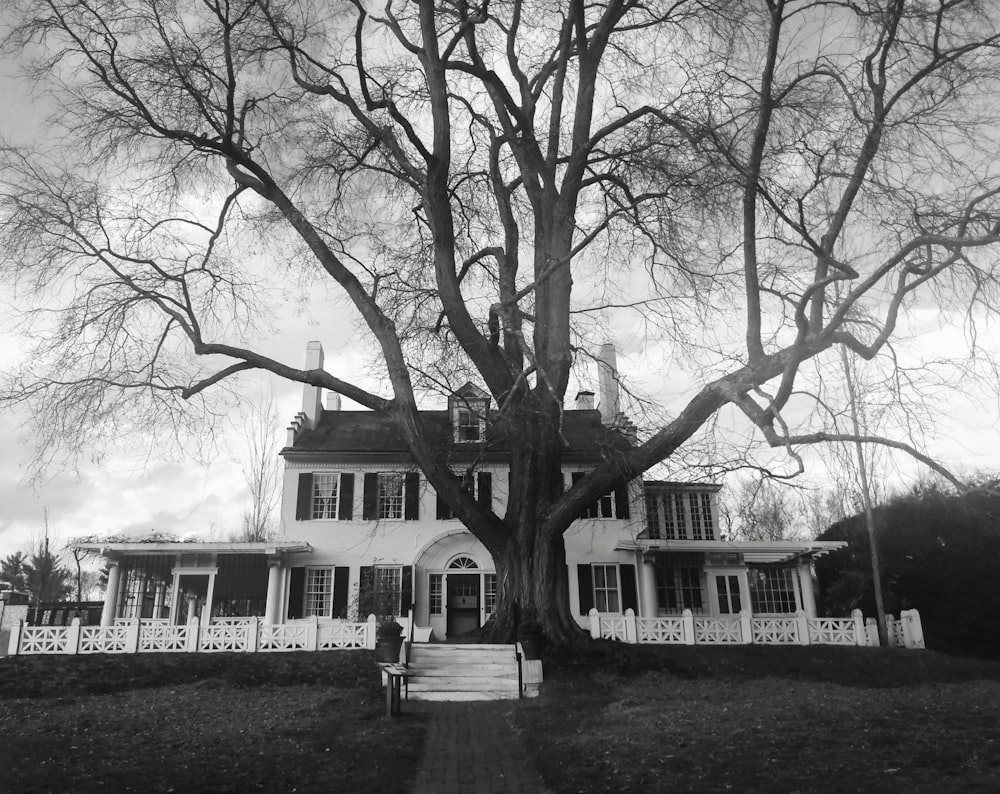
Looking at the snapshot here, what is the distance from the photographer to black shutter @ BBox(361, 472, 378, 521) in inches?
910

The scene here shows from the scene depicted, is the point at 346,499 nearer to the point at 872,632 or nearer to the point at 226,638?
the point at 226,638

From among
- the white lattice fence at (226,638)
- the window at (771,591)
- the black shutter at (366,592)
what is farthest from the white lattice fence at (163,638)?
the window at (771,591)

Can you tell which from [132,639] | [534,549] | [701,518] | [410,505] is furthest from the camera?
[701,518]

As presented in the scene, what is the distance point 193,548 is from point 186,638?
4.95 m

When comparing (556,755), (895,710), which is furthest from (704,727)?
(895,710)

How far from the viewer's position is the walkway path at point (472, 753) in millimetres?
7289

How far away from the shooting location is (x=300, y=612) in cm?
2209

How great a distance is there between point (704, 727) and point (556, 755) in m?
1.82

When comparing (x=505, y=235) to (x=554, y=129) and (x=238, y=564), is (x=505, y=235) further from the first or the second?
(x=238, y=564)

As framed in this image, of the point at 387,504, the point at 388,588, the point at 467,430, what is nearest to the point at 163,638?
the point at 388,588

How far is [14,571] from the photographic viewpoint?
43.1 metres

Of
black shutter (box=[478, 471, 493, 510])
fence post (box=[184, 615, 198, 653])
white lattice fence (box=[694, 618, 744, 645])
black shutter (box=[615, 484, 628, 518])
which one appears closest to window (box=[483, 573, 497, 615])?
black shutter (box=[478, 471, 493, 510])

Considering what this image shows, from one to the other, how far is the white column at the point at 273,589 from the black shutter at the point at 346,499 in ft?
7.03

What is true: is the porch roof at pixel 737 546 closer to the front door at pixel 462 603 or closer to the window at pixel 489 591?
the window at pixel 489 591
